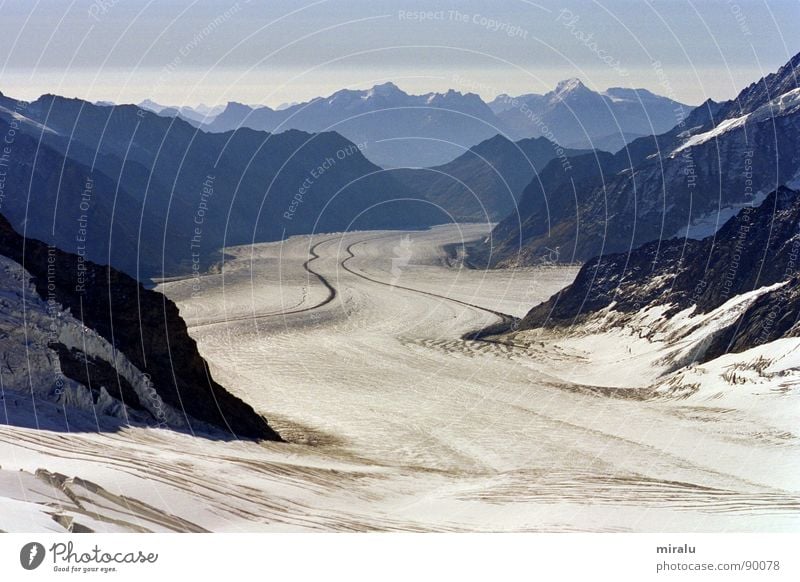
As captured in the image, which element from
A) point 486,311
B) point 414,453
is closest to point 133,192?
point 486,311

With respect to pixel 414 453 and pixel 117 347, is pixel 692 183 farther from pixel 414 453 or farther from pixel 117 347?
pixel 117 347

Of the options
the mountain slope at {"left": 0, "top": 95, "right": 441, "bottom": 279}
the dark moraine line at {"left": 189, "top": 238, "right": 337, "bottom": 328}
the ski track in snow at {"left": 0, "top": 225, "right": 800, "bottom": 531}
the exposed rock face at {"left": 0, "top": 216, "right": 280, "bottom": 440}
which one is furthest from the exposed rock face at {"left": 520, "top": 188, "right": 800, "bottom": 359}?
the mountain slope at {"left": 0, "top": 95, "right": 441, "bottom": 279}

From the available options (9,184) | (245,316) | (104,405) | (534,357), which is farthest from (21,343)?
(9,184)

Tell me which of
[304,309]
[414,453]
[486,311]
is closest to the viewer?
[414,453]

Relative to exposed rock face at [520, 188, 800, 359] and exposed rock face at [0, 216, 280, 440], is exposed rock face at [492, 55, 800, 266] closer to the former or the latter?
exposed rock face at [520, 188, 800, 359]

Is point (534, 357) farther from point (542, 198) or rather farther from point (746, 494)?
point (542, 198)

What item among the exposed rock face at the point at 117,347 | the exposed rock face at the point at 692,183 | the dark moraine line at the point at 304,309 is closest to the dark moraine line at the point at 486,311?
the dark moraine line at the point at 304,309
